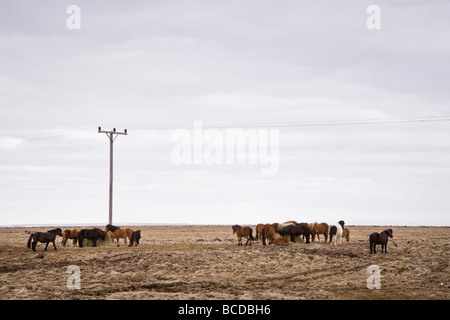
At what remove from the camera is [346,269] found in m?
22.8

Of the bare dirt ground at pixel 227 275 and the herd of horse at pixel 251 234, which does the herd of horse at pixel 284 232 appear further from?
the bare dirt ground at pixel 227 275

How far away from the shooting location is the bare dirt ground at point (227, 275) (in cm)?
1639

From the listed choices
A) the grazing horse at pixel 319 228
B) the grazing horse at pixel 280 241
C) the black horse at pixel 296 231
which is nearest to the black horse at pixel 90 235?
the grazing horse at pixel 280 241

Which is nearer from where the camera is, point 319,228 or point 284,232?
point 284,232

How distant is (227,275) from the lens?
68.6 ft

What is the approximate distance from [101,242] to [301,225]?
14.6 m

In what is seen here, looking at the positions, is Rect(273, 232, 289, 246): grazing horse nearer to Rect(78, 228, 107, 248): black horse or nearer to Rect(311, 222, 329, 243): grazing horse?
Rect(311, 222, 329, 243): grazing horse

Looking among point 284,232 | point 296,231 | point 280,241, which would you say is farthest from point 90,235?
point 296,231

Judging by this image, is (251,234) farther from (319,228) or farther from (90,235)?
(90,235)

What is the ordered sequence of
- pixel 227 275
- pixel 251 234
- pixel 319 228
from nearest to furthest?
pixel 227 275, pixel 251 234, pixel 319 228
